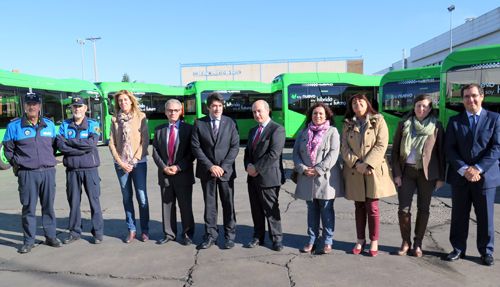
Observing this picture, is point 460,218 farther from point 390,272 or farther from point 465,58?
point 465,58

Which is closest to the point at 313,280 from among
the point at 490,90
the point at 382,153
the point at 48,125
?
the point at 382,153

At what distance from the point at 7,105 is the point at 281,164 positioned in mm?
10638

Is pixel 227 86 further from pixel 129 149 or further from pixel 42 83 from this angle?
pixel 129 149

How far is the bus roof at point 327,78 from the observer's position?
1652cm

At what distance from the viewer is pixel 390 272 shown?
361 cm

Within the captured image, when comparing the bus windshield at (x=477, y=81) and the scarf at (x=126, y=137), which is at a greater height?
the bus windshield at (x=477, y=81)

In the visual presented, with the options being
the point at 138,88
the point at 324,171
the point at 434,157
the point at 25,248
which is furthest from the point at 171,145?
the point at 138,88

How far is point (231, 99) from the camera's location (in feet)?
61.2

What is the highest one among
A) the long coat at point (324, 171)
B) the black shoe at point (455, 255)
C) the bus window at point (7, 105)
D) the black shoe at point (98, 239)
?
the bus window at point (7, 105)

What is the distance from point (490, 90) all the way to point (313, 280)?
26.6ft

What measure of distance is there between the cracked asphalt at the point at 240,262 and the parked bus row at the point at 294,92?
536 centimetres

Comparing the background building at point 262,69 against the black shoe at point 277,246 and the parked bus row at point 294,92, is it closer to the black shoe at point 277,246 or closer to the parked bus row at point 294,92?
the parked bus row at point 294,92

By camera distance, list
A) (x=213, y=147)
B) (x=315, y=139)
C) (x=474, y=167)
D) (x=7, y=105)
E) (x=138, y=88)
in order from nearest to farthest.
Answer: (x=474, y=167)
(x=315, y=139)
(x=213, y=147)
(x=7, y=105)
(x=138, y=88)

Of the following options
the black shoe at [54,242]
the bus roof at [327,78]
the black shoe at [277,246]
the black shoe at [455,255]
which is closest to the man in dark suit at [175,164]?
the black shoe at [277,246]
